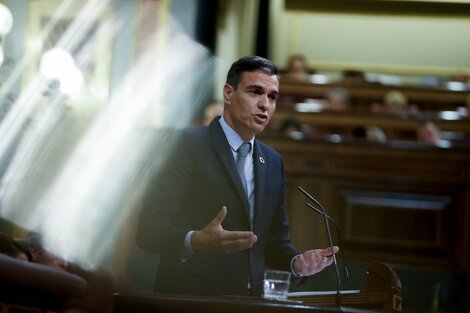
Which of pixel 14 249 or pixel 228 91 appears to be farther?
pixel 14 249

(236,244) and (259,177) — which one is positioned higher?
(259,177)

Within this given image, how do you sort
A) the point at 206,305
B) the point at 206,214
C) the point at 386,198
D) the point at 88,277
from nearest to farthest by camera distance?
the point at 206,305 → the point at 206,214 → the point at 88,277 → the point at 386,198

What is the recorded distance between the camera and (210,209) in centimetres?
176

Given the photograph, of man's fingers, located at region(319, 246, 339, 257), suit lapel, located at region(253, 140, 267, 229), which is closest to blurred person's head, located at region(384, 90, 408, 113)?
suit lapel, located at region(253, 140, 267, 229)

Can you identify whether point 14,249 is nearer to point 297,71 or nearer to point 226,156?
point 226,156

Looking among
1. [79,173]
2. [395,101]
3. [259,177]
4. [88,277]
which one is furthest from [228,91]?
[395,101]

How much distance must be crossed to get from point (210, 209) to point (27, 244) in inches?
29.2

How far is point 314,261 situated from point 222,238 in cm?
26

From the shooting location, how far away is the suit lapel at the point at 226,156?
1.77 m

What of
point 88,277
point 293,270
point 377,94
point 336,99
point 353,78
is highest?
point 353,78

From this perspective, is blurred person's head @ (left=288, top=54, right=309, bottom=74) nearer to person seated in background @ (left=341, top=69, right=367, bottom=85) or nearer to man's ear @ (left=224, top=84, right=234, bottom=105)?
person seated in background @ (left=341, top=69, right=367, bottom=85)

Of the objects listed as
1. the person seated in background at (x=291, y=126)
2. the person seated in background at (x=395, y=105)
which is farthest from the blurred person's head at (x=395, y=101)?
the person seated in background at (x=291, y=126)

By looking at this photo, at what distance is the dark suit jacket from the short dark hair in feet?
0.42

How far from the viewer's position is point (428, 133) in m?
4.67
